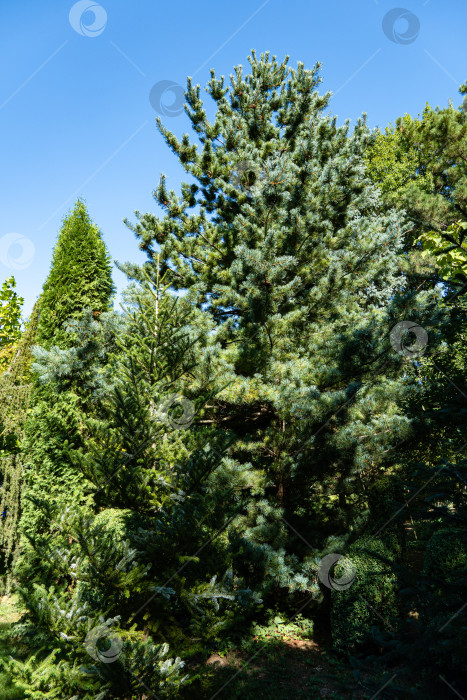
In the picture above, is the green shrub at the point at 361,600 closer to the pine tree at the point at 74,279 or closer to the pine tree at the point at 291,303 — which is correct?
the pine tree at the point at 291,303

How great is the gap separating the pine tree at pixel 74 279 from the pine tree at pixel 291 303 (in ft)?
6.42

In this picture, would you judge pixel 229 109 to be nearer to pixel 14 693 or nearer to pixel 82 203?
pixel 82 203

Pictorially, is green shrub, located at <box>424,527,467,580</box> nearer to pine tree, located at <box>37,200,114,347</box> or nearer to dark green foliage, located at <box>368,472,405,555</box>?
dark green foliage, located at <box>368,472,405,555</box>

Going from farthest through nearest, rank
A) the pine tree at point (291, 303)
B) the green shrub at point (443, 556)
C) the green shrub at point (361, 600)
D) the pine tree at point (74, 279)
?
the pine tree at point (74, 279) → the pine tree at point (291, 303) → the green shrub at point (361, 600) → the green shrub at point (443, 556)

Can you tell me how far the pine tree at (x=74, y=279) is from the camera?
22.1 feet

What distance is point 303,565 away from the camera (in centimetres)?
661

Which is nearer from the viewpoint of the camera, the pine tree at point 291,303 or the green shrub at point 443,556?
the green shrub at point 443,556

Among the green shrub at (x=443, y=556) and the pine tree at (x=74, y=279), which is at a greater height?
the pine tree at (x=74, y=279)

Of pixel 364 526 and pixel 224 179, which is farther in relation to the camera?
pixel 224 179

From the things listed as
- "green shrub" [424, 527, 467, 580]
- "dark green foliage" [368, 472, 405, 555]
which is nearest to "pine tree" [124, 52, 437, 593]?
"dark green foliage" [368, 472, 405, 555]

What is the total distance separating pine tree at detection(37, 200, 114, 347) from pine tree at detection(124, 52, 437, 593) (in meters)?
1.96

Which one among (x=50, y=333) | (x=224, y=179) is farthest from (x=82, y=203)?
(x=224, y=179)

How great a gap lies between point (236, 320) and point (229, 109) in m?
5.57

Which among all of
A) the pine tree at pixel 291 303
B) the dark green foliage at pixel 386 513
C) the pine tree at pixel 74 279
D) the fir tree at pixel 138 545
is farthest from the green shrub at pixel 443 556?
the pine tree at pixel 74 279
